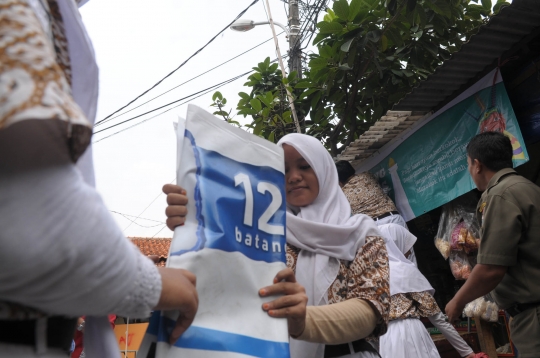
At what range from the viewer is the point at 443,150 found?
4016 mm

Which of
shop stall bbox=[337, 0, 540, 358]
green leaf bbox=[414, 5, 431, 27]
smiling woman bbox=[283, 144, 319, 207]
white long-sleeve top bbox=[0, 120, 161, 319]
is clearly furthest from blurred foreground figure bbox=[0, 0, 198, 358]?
green leaf bbox=[414, 5, 431, 27]

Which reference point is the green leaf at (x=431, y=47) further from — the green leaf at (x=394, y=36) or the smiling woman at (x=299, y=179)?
the smiling woman at (x=299, y=179)

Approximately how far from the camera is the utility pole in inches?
316

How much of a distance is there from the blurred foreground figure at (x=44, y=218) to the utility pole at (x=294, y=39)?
732 cm

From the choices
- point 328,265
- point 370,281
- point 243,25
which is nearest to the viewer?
point 370,281

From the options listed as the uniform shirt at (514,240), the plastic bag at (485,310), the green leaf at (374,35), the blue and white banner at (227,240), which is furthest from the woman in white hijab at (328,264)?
the plastic bag at (485,310)

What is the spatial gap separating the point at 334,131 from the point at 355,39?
4.34 feet

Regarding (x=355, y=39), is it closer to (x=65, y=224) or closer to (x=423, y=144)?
(x=423, y=144)

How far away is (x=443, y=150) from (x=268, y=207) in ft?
10.2

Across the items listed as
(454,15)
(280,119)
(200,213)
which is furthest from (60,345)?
(280,119)

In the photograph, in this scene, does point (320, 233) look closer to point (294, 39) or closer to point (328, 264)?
point (328, 264)

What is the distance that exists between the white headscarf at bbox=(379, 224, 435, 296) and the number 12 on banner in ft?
7.48

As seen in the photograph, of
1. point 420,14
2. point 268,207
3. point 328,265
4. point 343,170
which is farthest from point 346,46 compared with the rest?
point 268,207

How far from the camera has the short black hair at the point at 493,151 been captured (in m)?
2.72
